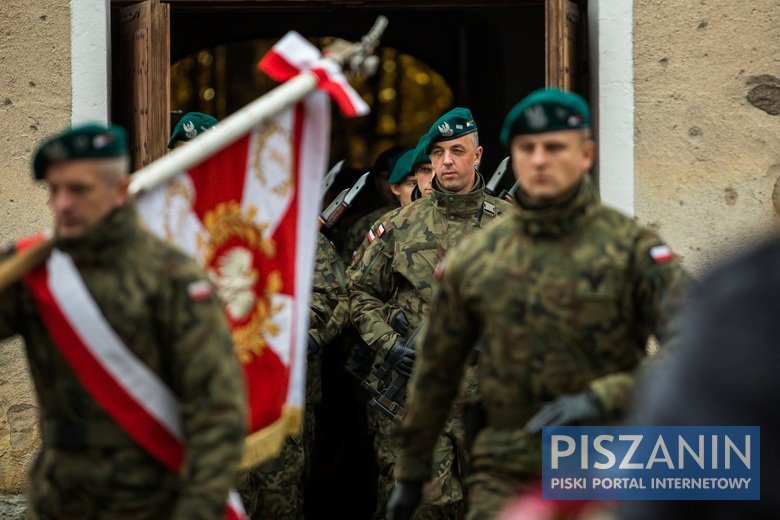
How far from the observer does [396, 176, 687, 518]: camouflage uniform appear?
159 inches

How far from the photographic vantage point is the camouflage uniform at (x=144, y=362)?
355 centimetres

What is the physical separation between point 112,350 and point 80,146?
511 millimetres

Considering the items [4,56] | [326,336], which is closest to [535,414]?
[326,336]

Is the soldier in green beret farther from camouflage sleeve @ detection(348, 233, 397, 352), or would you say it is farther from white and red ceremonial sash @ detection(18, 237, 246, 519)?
white and red ceremonial sash @ detection(18, 237, 246, 519)

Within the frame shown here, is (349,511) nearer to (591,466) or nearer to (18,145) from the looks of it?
(18,145)

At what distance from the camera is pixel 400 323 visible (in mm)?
7367

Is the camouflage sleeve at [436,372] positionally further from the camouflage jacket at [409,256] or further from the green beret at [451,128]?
the green beret at [451,128]

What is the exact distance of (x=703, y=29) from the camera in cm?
759

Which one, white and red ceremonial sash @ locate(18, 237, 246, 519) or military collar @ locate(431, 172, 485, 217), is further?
military collar @ locate(431, 172, 485, 217)

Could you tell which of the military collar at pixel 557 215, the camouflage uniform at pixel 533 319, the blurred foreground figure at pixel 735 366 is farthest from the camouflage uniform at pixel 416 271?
the blurred foreground figure at pixel 735 366

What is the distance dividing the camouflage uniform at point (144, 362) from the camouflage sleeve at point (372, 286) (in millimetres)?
3753

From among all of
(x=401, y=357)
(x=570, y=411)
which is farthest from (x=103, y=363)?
(x=401, y=357)

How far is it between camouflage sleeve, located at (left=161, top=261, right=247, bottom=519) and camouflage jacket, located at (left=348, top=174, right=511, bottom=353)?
3.73 m

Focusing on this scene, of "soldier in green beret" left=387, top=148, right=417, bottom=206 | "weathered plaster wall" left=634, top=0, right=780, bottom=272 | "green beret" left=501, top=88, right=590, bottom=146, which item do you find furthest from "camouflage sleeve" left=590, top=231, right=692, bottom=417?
"soldier in green beret" left=387, top=148, right=417, bottom=206
